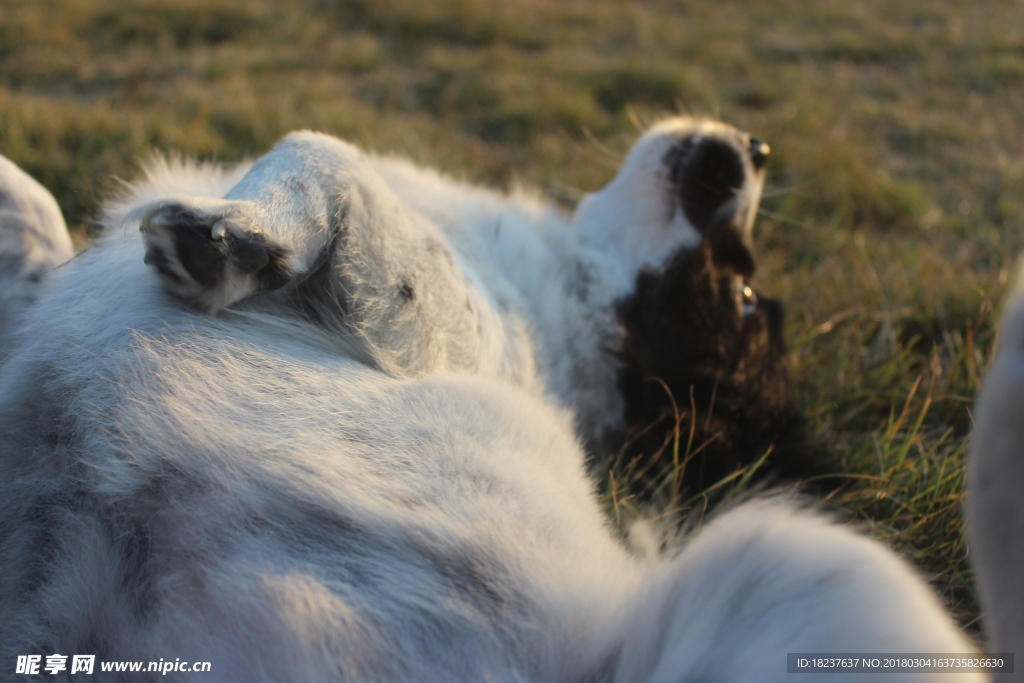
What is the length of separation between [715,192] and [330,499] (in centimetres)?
183

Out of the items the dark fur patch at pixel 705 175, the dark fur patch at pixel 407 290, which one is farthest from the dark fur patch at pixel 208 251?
the dark fur patch at pixel 705 175

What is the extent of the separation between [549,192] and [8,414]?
2744mm

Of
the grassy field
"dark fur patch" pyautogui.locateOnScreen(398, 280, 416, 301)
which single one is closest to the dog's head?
the grassy field

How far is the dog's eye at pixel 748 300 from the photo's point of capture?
246 centimetres

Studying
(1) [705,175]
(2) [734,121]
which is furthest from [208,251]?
(2) [734,121]

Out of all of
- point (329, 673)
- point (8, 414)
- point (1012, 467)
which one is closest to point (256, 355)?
point (8, 414)

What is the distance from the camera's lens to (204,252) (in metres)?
1.37

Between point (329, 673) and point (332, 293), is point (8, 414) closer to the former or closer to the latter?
point (332, 293)

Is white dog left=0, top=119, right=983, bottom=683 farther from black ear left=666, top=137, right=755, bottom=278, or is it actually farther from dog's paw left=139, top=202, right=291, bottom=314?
black ear left=666, top=137, right=755, bottom=278

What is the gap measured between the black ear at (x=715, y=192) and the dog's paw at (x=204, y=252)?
1553 millimetres

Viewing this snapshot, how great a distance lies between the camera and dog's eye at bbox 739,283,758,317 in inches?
96.7

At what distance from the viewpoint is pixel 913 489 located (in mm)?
2053

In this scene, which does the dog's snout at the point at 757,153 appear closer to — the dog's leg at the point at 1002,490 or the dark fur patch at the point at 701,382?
the dark fur patch at the point at 701,382

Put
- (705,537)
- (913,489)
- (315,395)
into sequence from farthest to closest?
(913,489), (315,395), (705,537)
